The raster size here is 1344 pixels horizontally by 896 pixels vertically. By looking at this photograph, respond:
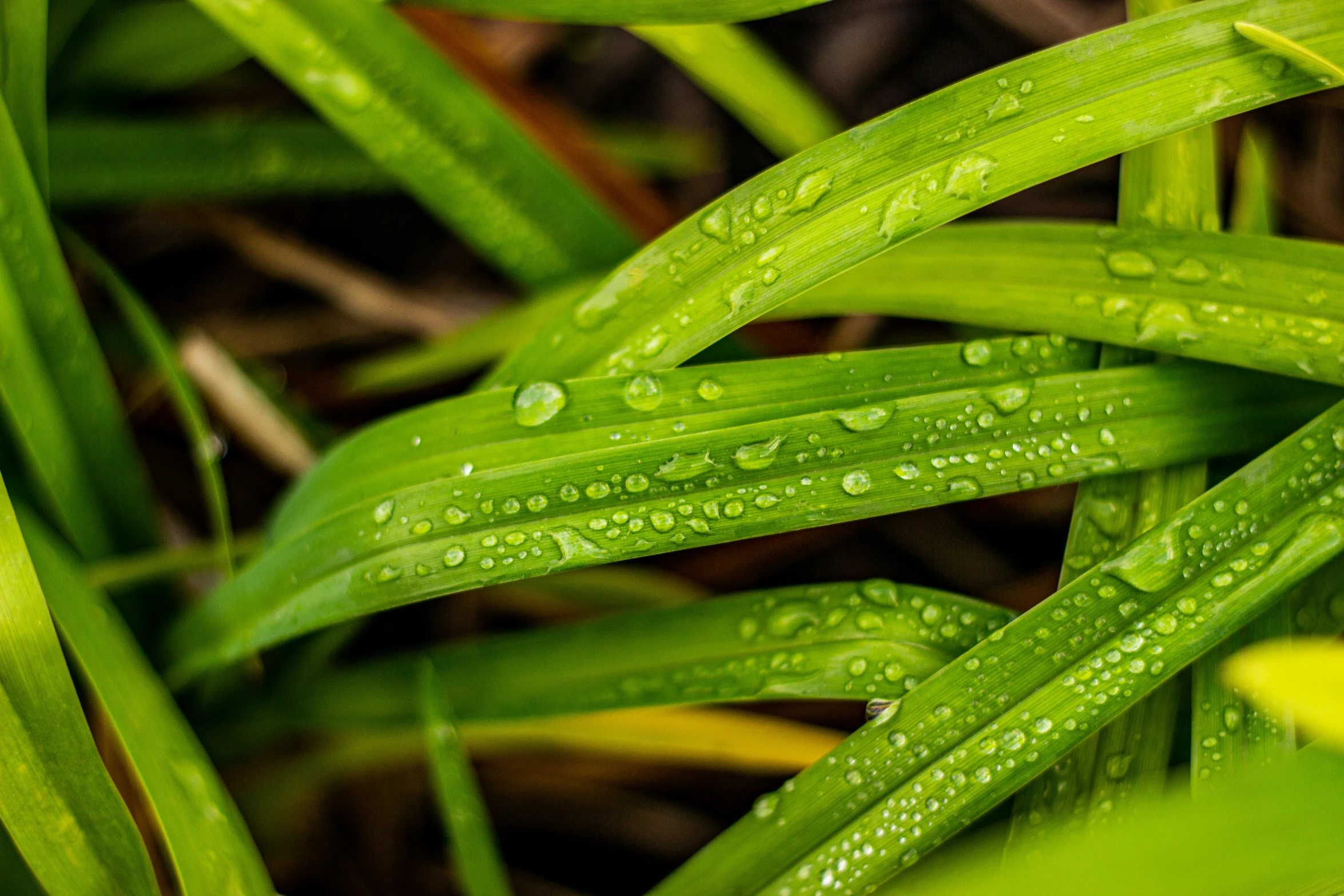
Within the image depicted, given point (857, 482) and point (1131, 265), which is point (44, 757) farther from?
point (1131, 265)

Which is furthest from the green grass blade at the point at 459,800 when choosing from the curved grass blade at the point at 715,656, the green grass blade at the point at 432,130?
the green grass blade at the point at 432,130

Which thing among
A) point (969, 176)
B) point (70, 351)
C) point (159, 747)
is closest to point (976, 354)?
point (969, 176)

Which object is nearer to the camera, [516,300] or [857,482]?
[857,482]

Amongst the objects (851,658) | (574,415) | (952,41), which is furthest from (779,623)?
(952,41)

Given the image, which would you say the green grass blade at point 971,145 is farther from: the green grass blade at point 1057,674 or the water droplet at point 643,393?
the green grass blade at point 1057,674

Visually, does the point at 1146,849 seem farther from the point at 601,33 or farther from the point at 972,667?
the point at 601,33

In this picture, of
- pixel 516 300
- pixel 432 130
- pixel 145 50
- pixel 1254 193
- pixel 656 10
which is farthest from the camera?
pixel 516 300

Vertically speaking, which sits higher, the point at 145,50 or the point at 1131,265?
the point at 145,50
